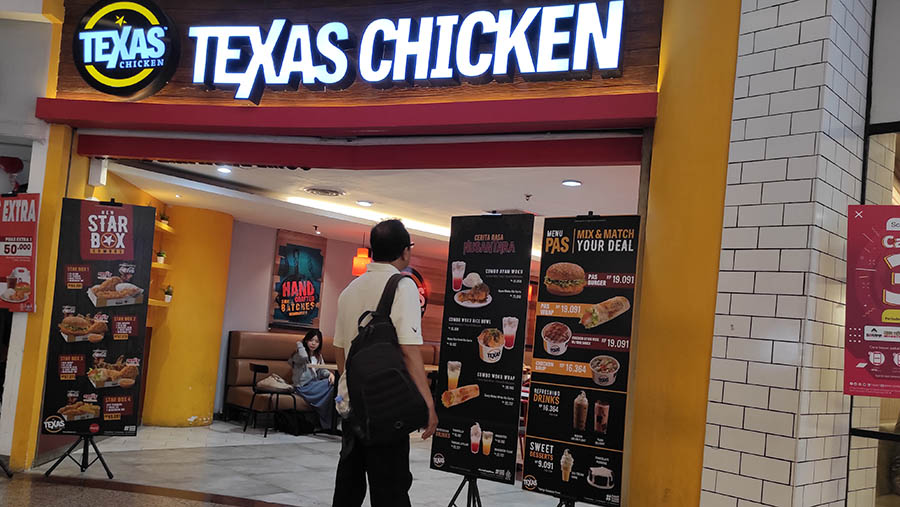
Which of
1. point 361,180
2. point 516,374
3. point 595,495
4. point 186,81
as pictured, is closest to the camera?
point 595,495

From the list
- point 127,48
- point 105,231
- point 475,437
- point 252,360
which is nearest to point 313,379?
point 252,360

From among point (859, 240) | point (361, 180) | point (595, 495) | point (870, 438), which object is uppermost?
point (361, 180)

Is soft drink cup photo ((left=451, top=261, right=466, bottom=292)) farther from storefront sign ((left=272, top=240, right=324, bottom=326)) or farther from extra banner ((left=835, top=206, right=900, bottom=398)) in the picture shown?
storefront sign ((left=272, top=240, right=324, bottom=326))

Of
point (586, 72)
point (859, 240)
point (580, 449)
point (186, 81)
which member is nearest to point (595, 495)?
point (580, 449)

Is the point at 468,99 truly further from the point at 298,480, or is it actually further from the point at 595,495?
the point at 298,480

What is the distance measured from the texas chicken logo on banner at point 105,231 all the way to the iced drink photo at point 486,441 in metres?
3.14

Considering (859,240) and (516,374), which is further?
(516,374)

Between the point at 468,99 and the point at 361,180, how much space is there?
2.30m

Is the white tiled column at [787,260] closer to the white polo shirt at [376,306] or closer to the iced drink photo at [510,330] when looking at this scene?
the iced drink photo at [510,330]

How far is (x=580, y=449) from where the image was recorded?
4.60 meters

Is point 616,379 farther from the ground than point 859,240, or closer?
closer

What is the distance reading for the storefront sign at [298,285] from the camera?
1109 cm

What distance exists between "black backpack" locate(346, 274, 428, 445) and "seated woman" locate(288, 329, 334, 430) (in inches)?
263

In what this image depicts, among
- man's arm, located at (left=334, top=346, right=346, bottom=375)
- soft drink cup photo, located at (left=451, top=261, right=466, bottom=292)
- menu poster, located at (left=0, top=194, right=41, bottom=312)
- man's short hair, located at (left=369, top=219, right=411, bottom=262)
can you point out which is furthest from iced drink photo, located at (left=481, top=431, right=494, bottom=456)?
menu poster, located at (left=0, top=194, right=41, bottom=312)
